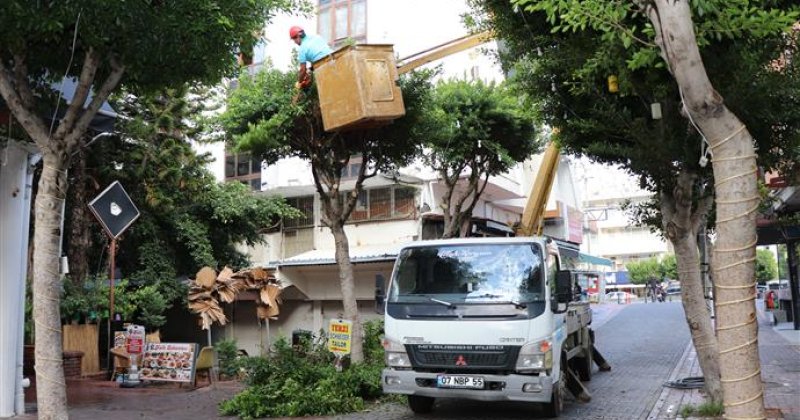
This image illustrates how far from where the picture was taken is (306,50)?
1109 centimetres

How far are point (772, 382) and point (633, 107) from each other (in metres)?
5.77

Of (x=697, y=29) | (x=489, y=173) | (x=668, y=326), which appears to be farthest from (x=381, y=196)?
(x=697, y=29)

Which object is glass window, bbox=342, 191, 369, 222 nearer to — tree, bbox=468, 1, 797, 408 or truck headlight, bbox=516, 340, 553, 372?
tree, bbox=468, 1, 797, 408

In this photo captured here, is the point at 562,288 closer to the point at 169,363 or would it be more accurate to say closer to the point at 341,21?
the point at 169,363

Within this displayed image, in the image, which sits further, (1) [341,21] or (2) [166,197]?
(1) [341,21]

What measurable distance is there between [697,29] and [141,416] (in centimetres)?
841

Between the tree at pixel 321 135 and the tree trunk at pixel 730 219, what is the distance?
8190 mm

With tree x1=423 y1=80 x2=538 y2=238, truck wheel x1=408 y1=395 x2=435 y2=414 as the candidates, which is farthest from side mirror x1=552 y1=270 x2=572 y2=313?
tree x1=423 y1=80 x2=538 y2=238

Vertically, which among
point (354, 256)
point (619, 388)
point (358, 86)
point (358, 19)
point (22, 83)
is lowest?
point (619, 388)

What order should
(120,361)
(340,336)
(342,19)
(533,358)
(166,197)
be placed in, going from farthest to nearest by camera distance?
(342,19) < (166,197) < (120,361) < (340,336) < (533,358)

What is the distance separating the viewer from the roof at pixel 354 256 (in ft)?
64.1

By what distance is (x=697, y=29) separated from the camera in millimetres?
5902

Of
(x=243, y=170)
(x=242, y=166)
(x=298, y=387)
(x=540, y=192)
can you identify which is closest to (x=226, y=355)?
(x=298, y=387)

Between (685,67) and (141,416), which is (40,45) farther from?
(685,67)
